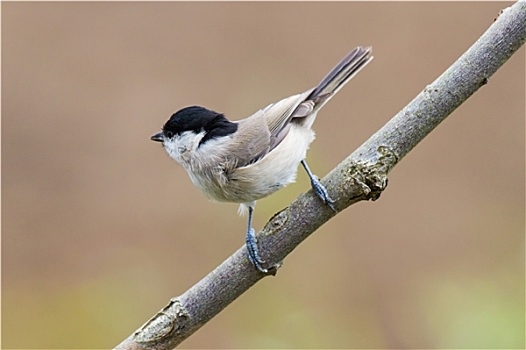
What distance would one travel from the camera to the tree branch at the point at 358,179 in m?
1.38

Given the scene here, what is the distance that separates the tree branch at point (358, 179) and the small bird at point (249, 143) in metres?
0.35

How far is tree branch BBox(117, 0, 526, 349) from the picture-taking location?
4.53 feet

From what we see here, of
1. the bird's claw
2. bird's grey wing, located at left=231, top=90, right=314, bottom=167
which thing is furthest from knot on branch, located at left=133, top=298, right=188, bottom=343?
bird's grey wing, located at left=231, top=90, right=314, bottom=167

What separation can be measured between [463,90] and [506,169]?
7.12 feet

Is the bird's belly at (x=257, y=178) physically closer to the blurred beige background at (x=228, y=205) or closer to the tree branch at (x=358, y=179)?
the blurred beige background at (x=228, y=205)

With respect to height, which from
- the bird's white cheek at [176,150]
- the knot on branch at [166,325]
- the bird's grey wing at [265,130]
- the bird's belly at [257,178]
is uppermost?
the bird's white cheek at [176,150]

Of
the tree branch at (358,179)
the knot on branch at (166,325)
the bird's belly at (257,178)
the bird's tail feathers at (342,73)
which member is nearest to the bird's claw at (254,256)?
the tree branch at (358,179)

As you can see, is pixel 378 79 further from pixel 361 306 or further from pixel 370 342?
pixel 370 342

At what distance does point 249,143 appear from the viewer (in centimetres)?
197

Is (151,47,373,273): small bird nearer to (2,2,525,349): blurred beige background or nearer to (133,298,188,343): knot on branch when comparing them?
(2,2,525,349): blurred beige background

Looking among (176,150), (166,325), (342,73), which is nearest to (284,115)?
(342,73)

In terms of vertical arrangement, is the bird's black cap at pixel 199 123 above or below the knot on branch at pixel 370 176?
above

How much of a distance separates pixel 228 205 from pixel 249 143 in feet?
1.92

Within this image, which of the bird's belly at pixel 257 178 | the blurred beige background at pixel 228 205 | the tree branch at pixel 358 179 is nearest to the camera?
the tree branch at pixel 358 179
